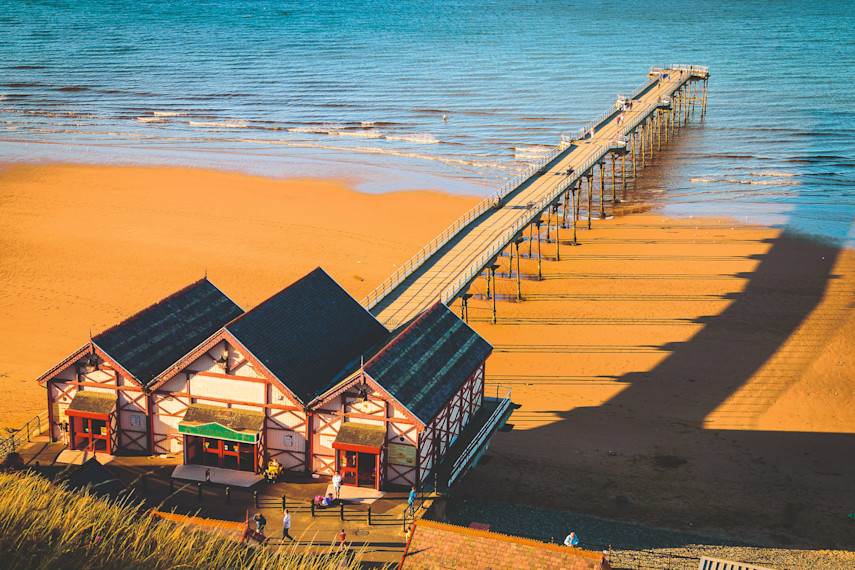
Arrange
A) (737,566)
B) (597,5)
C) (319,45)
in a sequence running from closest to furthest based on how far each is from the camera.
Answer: (737,566)
(319,45)
(597,5)

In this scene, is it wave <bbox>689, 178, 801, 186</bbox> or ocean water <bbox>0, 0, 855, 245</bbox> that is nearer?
wave <bbox>689, 178, 801, 186</bbox>

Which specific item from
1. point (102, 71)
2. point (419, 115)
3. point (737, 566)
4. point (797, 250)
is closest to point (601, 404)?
point (737, 566)

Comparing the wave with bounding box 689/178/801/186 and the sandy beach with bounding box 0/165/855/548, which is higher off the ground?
the wave with bounding box 689/178/801/186

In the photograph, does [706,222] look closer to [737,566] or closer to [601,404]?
[601,404]

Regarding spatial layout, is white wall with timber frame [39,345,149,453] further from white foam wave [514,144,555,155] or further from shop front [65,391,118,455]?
white foam wave [514,144,555,155]

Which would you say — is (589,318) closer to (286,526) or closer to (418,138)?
(286,526)

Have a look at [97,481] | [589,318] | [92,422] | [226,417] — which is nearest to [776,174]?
[589,318]

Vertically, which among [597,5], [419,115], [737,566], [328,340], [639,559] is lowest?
[639,559]

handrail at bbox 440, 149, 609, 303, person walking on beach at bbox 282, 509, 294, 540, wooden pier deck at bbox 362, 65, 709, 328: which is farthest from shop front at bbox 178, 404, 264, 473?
handrail at bbox 440, 149, 609, 303
